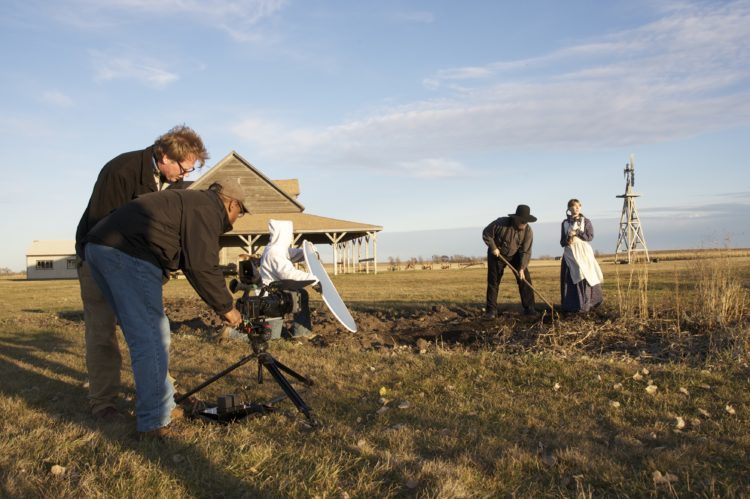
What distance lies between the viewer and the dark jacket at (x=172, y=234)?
370 centimetres

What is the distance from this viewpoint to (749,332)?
5.87 m

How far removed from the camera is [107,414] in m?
4.50

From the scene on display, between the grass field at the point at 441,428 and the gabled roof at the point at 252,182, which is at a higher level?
the gabled roof at the point at 252,182

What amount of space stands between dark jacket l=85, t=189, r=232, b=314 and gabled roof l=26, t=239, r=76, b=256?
60378 millimetres

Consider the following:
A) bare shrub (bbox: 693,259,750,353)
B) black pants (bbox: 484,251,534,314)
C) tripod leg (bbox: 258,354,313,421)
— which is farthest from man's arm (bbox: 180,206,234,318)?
black pants (bbox: 484,251,534,314)

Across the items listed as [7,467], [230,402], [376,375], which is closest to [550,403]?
[376,375]

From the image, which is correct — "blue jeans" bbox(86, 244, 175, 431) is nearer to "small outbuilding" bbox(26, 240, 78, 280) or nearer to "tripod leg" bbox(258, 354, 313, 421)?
"tripod leg" bbox(258, 354, 313, 421)

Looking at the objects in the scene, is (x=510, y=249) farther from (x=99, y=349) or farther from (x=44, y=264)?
(x=44, y=264)

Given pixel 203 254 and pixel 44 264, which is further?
pixel 44 264

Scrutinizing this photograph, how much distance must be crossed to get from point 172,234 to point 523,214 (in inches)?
284

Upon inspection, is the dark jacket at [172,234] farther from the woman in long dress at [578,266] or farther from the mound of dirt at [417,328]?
the woman in long dress at [578,266]

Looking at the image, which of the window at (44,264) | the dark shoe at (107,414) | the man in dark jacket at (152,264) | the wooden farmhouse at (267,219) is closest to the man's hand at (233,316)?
the man in dark jacket at (152,264)

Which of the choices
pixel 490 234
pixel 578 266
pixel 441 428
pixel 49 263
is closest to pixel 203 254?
pixel 441 428

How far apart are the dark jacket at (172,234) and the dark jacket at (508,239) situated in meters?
6.77
